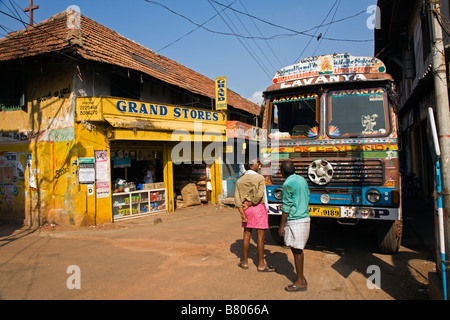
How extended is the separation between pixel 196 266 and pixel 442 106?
13.7ft

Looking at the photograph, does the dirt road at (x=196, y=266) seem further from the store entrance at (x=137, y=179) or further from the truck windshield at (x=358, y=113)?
the truck windshield at (x=358, y=113)

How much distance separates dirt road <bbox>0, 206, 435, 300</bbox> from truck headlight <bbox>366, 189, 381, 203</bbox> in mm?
1040

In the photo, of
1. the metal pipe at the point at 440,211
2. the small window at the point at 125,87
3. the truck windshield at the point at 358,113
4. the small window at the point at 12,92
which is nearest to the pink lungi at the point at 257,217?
the truck windshield at the point at 358,113

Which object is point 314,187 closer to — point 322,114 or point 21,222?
point 322,114

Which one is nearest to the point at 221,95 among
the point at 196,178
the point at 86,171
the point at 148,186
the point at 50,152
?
the point at 196,178

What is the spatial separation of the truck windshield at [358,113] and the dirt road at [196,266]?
7.21 ft

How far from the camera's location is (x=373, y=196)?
5.11 m

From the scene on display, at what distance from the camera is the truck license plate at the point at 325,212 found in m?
5.30

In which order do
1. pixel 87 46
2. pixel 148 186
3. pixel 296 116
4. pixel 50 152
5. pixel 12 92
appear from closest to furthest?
pixel 296 116 → pixel 87 46 → pixel 50 152 → pixel 12 92 → pixel 148 186

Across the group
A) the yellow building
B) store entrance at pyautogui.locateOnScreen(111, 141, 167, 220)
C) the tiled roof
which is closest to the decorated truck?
the yellow building

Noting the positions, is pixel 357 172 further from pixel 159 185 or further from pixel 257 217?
pixel 159 185

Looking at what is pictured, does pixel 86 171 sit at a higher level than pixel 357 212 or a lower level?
higher

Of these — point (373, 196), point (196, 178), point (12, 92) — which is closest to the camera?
point (373, 196)

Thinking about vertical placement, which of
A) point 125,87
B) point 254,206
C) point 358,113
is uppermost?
point 125,87
